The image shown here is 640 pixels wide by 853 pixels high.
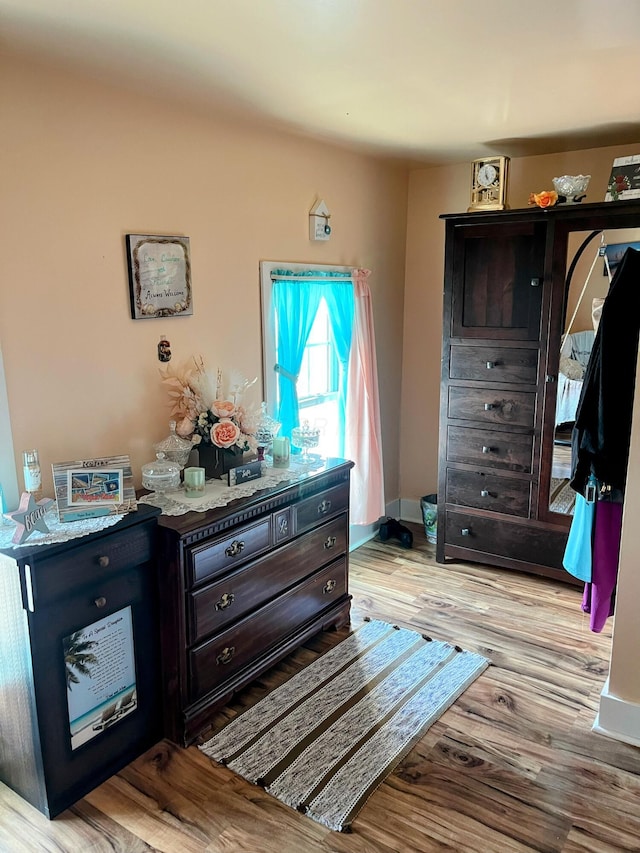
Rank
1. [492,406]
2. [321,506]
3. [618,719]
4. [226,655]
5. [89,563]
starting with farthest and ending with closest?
[492,406]
[321,506]
[226,655]
[618,719]
[89,563]

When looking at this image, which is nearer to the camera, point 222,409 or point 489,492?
point 222,409

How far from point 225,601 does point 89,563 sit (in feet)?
1.99

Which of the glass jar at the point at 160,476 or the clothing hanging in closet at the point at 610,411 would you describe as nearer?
the clothing hanging in closet at the point at 610,411

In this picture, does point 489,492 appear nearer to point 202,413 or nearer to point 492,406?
point 492,406

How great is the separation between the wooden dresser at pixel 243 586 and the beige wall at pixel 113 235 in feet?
1.75

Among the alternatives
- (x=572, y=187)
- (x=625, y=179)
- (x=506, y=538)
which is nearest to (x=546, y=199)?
(x=572, y=187)

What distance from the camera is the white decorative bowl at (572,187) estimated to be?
10.6 ft

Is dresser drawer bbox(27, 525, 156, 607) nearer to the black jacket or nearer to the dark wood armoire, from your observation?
the black jacket

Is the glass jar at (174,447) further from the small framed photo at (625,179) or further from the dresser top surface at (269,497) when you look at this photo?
the small framed photo at (625,179)

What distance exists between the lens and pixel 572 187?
3.25m

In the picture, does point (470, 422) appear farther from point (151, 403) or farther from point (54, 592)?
point (54, 592)

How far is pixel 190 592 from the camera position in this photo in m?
Answer: 2.30

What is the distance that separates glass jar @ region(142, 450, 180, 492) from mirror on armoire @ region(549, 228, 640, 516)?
2046mm

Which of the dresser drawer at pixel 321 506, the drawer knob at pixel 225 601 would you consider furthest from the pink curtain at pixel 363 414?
the drawer knob at pixel 225 601
